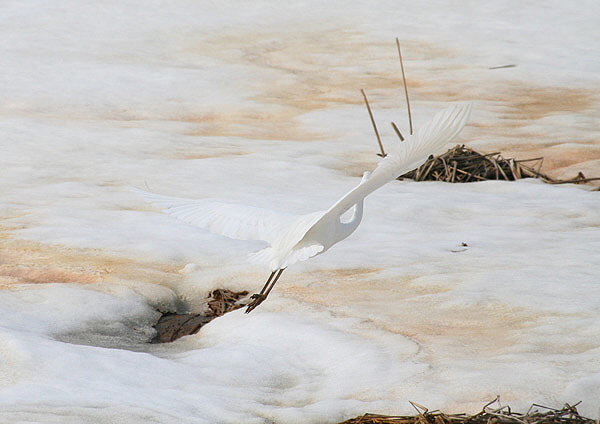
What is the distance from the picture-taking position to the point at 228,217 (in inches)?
173

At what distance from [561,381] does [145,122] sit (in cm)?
667

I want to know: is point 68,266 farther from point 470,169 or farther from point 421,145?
point 470,169

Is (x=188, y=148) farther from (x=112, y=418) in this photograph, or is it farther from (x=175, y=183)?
(x=112, y=418)

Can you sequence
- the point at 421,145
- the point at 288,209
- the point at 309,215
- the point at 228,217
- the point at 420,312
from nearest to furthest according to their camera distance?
the point at 421,145
the point at 309,215
the point at 228,217
the point at 420,312
the point at 288,209

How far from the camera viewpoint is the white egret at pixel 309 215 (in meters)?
3.21

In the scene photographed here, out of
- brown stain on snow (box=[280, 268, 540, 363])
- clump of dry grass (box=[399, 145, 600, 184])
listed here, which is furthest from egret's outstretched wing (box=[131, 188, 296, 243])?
clump of dry grass (box=[399, 145, 600, 184])

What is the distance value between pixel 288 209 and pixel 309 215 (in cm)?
265

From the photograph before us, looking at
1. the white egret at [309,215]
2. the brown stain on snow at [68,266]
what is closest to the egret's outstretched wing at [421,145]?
the white egret at [309,215]

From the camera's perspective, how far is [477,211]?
666 cm

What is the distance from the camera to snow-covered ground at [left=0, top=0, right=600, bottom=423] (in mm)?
3877

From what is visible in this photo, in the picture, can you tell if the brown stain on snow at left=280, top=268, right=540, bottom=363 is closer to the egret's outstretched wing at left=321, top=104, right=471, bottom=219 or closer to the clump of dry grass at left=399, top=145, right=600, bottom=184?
the egret's outstretched wing at left=321, top=104, right=471, bottom=219

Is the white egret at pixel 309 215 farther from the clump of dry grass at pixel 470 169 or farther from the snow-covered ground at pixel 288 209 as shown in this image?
the clump of dry grass at pixel 470 169

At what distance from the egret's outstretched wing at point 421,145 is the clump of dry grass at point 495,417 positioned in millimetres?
859

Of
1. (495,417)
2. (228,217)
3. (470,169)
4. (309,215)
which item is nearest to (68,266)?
(228,217)
